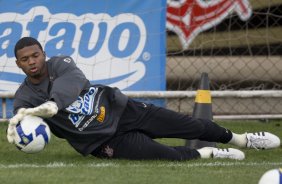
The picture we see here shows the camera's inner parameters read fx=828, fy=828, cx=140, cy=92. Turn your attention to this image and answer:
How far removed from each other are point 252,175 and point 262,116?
357cm

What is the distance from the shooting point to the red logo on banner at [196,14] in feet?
32.4

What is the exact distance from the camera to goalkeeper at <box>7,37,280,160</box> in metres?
6.68

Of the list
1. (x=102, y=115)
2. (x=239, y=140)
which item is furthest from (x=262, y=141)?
(x=102, y=115)

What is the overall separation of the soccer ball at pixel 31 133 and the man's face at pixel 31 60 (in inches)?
17.9

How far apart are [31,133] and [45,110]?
0.23 metres

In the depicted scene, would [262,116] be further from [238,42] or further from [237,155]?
[237,155]

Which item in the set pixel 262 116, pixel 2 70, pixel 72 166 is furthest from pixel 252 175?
pixel 2 70

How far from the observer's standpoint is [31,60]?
665 centimetres

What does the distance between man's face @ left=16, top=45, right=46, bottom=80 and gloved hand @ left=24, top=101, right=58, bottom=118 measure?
17.2 inches

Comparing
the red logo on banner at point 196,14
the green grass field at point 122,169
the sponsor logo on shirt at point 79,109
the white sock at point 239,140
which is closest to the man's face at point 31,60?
the sponsor logo on shirt at point 79,109

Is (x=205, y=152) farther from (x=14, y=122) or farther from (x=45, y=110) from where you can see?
(x=14, y=122)

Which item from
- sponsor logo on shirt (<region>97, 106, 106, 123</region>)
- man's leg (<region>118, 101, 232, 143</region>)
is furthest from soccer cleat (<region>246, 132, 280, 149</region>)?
sponsor logo on shirt (<region>97, 106, 106, 123</region>)

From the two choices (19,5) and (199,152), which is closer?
(199,152)

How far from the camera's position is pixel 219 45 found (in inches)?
396
